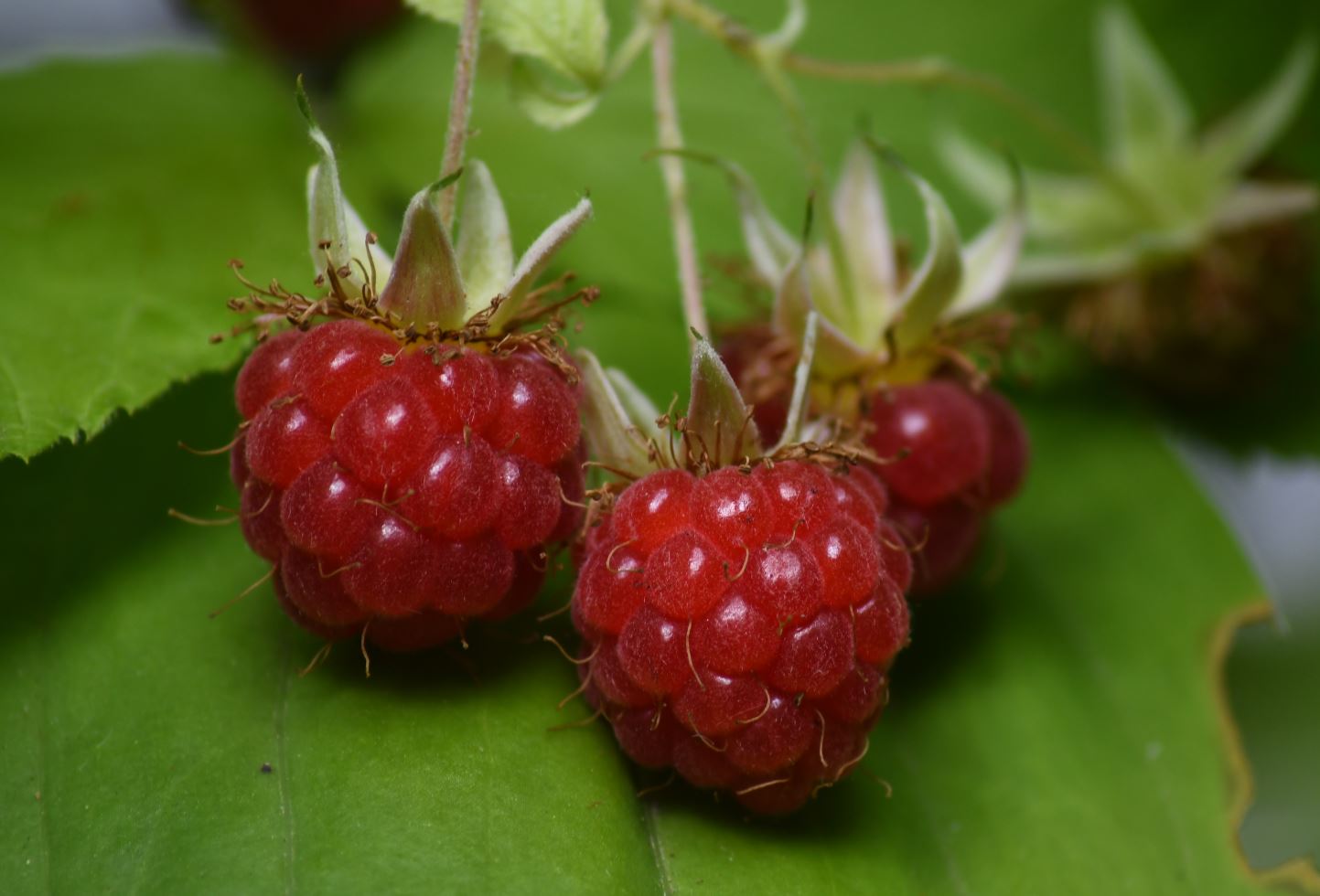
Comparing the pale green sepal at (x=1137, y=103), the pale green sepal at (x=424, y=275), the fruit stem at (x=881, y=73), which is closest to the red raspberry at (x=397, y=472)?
the pale green sepal at (x=424, y=275)

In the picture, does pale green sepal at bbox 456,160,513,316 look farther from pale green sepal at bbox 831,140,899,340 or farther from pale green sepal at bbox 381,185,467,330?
pale green sepal at bbox 831,140,899,340

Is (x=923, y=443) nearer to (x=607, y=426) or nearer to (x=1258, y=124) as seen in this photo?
(x=607, y=426)

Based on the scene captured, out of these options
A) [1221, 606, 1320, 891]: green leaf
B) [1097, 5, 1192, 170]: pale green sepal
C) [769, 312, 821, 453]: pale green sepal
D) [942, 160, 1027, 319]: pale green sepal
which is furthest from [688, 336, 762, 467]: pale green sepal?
[1097, 5, 1192, 170]: pale green sepal

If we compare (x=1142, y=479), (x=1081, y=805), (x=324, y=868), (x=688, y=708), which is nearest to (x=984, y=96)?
(x=1142, y=479)

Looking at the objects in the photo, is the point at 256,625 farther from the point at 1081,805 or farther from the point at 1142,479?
the point at 1142,479

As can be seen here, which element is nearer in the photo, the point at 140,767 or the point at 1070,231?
Answer: the point at 140,767

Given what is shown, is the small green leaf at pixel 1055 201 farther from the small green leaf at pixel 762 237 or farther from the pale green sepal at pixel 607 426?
the pale green sepal at pixel 607 426
